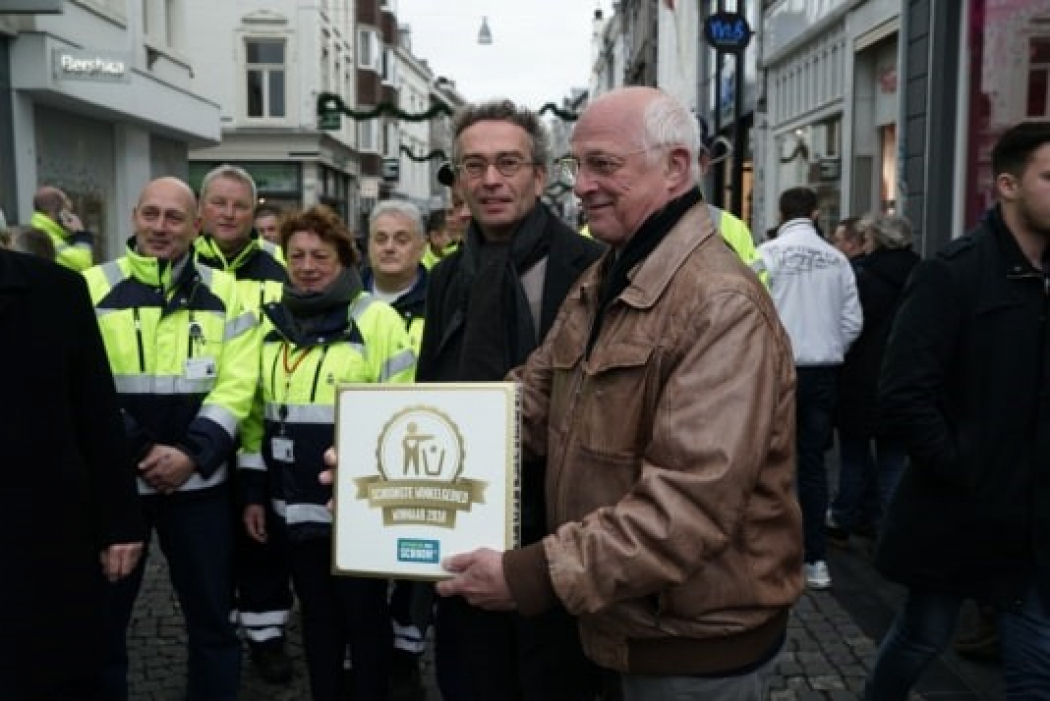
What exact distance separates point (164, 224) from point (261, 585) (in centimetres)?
167

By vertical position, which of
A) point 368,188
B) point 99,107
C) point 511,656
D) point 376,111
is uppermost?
point 376,111

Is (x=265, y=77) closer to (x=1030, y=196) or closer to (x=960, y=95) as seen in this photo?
(x=960, y=95)

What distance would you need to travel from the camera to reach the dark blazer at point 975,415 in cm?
297

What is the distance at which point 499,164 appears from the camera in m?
2.92

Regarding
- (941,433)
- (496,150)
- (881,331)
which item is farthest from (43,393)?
(881,331)

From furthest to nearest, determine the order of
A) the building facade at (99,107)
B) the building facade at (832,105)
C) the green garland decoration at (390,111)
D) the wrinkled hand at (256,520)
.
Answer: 1. the green garland decoration at (390,111)
2. the building facade at (99,107)
3. the building facade at (832,105)
4. the wrinkled hand at (256,520)

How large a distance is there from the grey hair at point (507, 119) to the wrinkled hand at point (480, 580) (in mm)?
1239

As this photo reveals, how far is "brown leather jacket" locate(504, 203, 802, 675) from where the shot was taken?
6.34ft

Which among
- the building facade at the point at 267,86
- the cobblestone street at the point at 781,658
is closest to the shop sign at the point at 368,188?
the building facade at the point at 267,86

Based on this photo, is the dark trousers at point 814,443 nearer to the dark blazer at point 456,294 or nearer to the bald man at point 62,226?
the dark blazer at point 456,294

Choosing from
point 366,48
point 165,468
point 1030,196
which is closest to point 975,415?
point 1030,196

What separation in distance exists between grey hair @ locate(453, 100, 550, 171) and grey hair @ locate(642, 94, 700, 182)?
85cm

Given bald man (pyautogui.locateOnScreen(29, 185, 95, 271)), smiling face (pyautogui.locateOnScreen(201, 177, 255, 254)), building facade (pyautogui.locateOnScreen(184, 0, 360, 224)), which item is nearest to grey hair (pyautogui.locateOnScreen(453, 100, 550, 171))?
smiling face (pyautogui.locateOnScreen(201, 177, 255, 254))

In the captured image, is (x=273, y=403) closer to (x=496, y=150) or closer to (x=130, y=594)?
(x=130, y=594)
